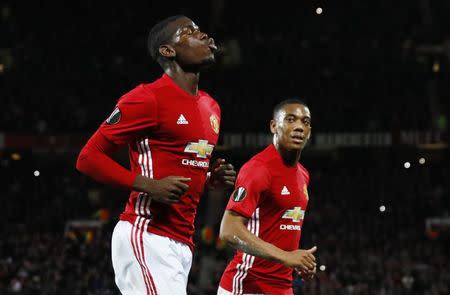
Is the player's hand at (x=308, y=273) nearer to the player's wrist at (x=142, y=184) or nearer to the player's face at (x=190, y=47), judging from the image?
the player's wrist at (x=142, y=184)

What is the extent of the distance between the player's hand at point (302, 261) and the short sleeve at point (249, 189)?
2.23ft

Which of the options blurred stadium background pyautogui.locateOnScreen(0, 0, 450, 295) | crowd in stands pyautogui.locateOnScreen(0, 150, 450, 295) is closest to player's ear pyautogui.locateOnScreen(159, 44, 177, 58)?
crowd in stands pyautogui.locateOnScreen(0, 150, 450, 295)

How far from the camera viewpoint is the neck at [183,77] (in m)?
4.45

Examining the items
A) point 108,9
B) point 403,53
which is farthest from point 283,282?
point 108,9

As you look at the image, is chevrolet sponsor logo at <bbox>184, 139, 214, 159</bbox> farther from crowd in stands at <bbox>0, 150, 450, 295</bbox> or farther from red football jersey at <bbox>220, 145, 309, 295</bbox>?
crowd in stands at <bbox>0, 150, 450, 295</bbox>

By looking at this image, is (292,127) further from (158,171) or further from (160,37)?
(158,171)

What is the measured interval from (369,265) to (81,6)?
13.6m

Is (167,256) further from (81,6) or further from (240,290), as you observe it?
(81,6)

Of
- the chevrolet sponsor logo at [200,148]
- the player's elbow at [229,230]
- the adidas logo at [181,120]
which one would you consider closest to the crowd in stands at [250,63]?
the player's elbow at [229,230]

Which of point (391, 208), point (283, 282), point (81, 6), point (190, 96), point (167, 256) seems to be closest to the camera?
point (167, 256)

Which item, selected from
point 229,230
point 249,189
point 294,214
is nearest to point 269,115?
point 294,214

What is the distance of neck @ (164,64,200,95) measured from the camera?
4449 millimetres

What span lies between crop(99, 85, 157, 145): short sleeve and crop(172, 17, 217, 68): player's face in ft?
1.32

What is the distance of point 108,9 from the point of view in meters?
26.3
